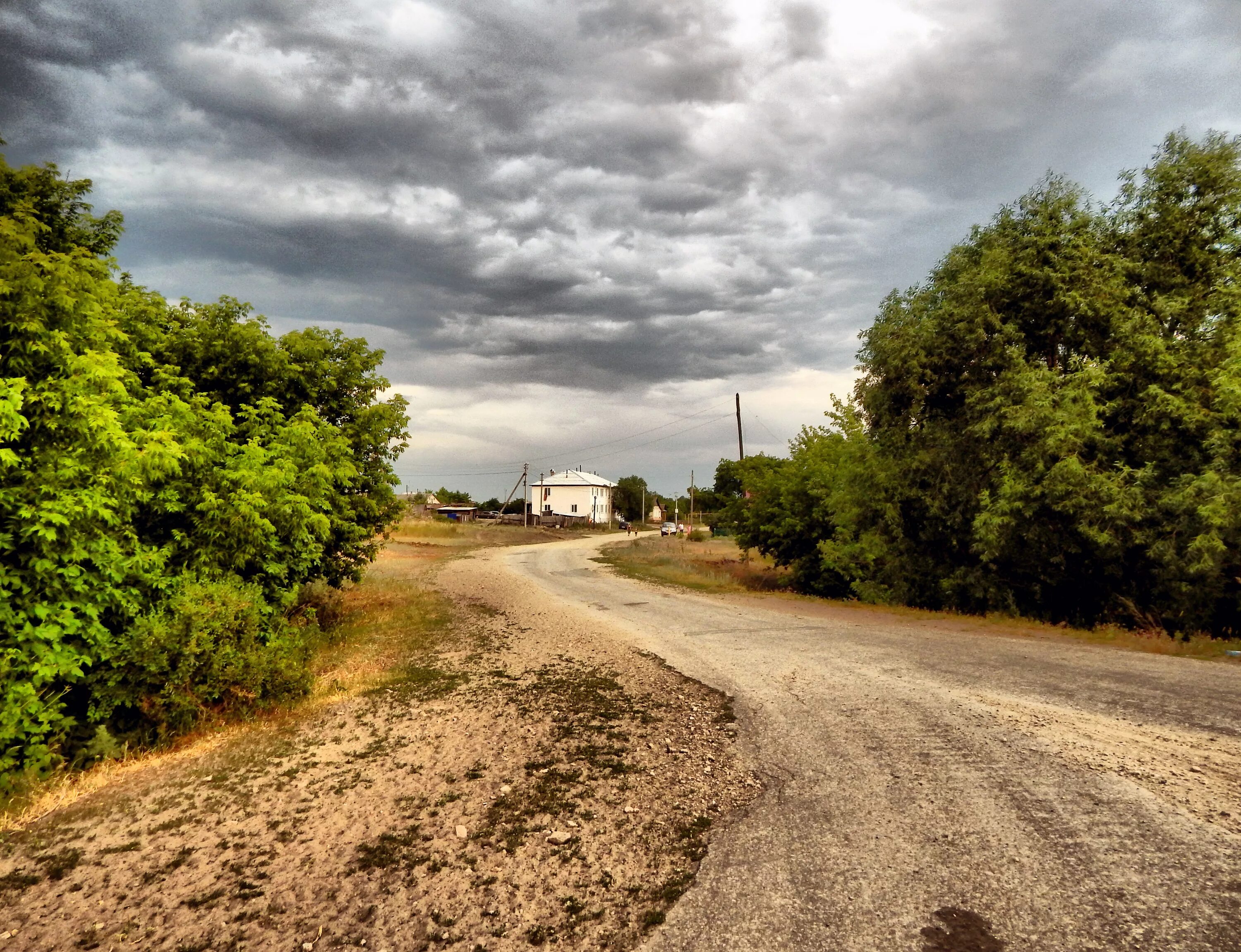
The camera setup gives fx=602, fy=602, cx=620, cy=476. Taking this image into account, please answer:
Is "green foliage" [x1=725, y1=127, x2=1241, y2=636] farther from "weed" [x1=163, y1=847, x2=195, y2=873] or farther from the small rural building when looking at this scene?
the small rural building

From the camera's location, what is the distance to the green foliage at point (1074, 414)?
11.5 metres

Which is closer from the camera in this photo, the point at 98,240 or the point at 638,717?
the point at 638,717

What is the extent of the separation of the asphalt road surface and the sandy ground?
50cm

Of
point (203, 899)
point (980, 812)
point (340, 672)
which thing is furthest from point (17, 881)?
point (980, 812)

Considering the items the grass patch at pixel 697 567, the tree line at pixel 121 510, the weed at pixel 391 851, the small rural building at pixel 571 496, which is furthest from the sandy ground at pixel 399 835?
the small rural building at pixel 571 496

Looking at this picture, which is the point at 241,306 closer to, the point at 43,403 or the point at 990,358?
the point at 43,403

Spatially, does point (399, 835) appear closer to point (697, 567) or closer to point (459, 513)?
point (697, 567)

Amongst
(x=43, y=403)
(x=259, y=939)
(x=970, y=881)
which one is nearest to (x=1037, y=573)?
(x=970, y=881)

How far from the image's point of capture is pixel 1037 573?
14.0 m

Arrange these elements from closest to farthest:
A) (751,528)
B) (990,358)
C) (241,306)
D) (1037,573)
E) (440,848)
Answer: (440,848) < (241,306) < (1037,573) < (990,358) < (751,528)

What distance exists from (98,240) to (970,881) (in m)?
12.6

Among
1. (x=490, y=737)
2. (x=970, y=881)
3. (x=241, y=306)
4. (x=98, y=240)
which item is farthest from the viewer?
(x=241, y=306)

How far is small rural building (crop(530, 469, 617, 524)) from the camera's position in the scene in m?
109

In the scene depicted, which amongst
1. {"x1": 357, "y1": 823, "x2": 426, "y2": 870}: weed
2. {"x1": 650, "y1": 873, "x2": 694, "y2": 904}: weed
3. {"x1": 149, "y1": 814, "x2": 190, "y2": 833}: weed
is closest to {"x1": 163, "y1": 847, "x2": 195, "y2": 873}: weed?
{"x1": 149, "y1": 814, "x2": 190, "y2": 833}: weed
